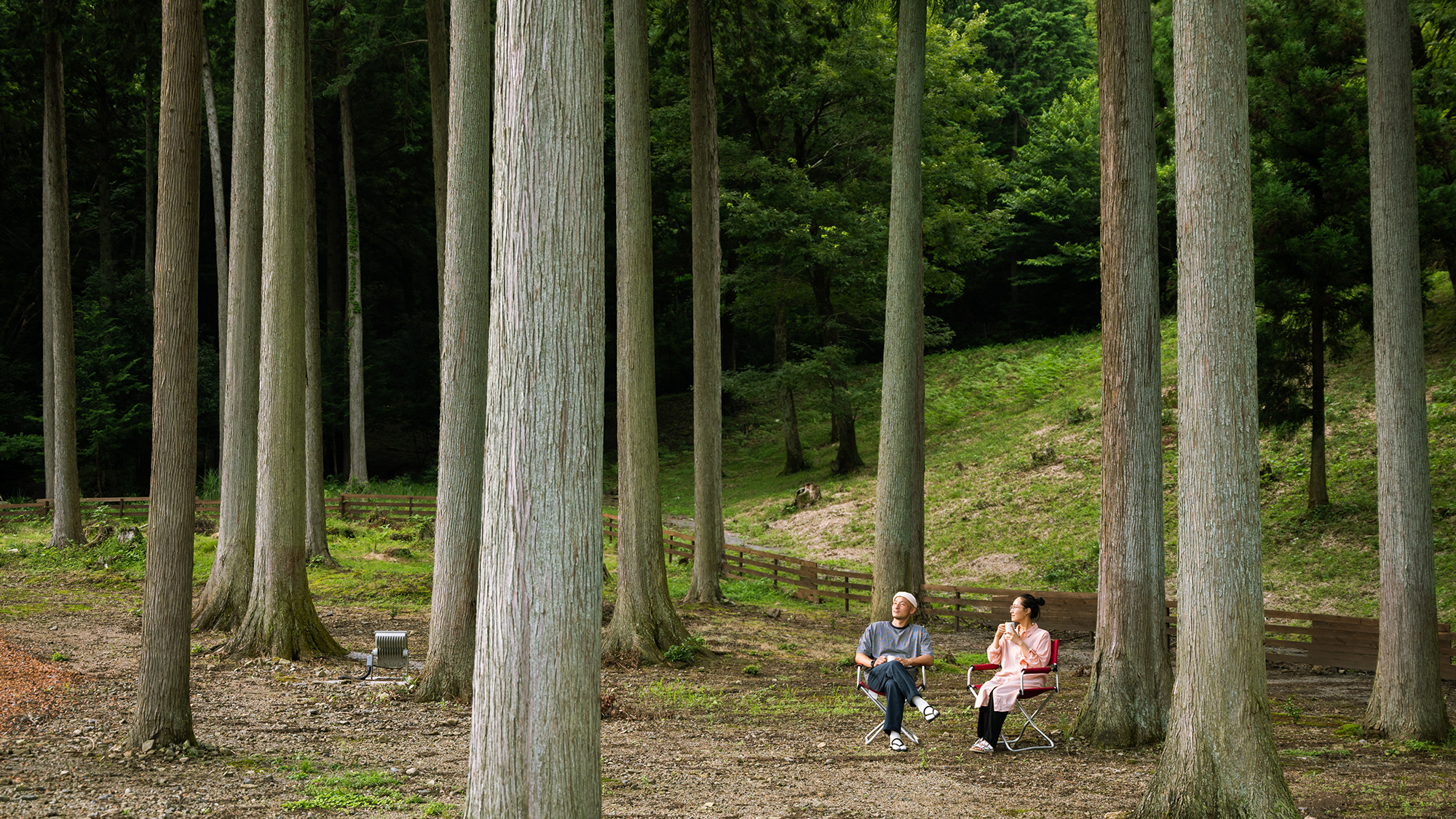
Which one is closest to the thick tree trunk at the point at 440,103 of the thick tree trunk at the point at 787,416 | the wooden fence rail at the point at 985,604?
the wooden fence rail at the point at 985,604

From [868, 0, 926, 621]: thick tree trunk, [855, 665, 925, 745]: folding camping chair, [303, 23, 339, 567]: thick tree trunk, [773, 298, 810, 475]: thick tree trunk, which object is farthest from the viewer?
[773, 298, 810, 475]: thick tree trunk

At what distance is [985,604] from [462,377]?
1009 cm

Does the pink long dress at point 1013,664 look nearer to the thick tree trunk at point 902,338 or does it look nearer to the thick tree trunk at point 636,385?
the thick tree trunk at point 636,385

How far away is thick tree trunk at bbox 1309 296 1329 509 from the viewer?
1712 cm

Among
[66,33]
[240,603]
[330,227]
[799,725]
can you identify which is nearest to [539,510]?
[799,725]

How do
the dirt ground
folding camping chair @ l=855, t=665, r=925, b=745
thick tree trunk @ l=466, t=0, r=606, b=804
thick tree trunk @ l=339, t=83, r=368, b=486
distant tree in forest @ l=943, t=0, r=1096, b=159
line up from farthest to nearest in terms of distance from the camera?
1. distant tree in forest @ l=943, t=0, r=1096, b=159
2. thick tree trunk @ l=339, t=83, r=368, b=486
3. folding camping chair @ l=855, t=665, r=925, b=745
4. the dirt ground
5. thick tree trunk @ l=466, t=0, r=606, b=804

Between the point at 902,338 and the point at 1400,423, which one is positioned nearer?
the point at 1400,423

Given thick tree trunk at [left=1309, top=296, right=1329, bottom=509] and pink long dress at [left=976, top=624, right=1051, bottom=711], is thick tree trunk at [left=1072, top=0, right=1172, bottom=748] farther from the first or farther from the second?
thick tree trunk at [left=1309, top=296, right=1329, bottom=509]

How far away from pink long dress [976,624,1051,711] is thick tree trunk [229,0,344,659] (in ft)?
24.0

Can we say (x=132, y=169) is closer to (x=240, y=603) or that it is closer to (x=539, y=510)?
(x=240, y=603)

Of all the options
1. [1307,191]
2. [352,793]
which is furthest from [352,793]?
[1307,191]

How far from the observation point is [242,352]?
40.0 ft

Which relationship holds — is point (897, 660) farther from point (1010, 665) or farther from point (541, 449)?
point (541, 449)

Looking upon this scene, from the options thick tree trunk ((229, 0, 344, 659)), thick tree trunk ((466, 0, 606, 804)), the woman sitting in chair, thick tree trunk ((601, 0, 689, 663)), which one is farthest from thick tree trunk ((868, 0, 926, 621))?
thick tree trunk ((466, 0, 606, 804))
